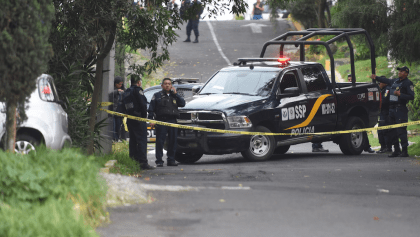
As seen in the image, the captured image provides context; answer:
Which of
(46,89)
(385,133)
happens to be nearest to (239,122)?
(46,89)

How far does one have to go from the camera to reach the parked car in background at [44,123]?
10.2m

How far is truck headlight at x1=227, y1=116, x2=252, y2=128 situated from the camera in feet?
40.2

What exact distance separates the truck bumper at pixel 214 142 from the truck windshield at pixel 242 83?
114 centimetres

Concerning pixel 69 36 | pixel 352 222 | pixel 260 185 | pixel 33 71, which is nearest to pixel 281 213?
pixel 352 222

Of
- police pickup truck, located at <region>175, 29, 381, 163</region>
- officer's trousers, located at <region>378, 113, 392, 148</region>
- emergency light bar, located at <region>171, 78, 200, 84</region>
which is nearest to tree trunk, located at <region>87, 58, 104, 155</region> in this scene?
police pickup truck, located at <region>175, 29, 381, 163</region>

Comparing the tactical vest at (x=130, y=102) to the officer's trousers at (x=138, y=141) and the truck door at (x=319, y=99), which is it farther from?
the truck door at (x=319, y=99)

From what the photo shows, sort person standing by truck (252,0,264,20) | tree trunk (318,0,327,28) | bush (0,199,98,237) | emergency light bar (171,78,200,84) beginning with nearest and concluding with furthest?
bush (0,199,98,237) < emergency light bar (171,78,200,84) < tree trunk (318,0,327,28) < person standing by truck (252,0,264,20)

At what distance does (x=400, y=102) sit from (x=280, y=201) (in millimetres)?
7385

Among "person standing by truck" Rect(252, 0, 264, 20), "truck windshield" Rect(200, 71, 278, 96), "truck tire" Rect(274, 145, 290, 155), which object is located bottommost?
"truck tire" Rect(274, 145, 290, 155)

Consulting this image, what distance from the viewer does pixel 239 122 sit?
12.3 metres

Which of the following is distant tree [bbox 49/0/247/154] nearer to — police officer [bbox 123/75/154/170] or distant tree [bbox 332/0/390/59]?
police officer [bbox 123/75/154/170]

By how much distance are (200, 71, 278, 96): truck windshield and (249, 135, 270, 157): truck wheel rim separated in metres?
0.88

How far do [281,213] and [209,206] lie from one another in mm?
798

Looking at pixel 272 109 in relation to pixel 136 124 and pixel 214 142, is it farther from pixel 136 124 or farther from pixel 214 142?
pixel 136 124
